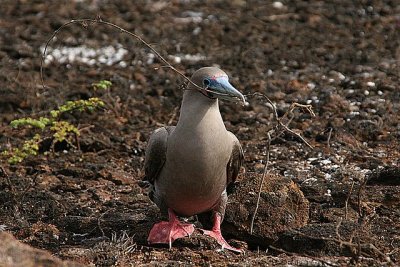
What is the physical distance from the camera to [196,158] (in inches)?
231

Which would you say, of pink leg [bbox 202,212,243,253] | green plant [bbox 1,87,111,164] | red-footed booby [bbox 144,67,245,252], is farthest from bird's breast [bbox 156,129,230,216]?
green plant [bbox 1,87,111,164]

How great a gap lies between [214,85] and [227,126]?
2945mm

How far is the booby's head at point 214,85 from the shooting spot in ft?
19.1

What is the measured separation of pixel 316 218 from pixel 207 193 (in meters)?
1.02

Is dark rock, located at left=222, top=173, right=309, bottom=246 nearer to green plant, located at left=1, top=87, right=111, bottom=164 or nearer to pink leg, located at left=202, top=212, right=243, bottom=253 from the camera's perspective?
pink leg, located at left=202, top=212, right=243, bottom=253

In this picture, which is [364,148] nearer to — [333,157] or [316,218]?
[333,157]

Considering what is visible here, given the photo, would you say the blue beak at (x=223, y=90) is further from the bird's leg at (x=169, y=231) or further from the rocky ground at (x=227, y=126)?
the bird's leg at (x=169, y=231)

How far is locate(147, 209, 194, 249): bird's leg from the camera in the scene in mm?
6074

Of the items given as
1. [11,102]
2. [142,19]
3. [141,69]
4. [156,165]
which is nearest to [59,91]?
[11,102]

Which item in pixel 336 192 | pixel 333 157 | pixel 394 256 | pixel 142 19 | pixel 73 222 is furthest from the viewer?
pixel 142 19

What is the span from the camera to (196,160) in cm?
587

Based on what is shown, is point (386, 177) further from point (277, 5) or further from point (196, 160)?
point (277, 5)

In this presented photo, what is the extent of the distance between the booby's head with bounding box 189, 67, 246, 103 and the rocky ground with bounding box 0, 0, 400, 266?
0.79 meters

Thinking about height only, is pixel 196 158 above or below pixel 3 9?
above
